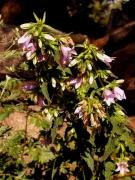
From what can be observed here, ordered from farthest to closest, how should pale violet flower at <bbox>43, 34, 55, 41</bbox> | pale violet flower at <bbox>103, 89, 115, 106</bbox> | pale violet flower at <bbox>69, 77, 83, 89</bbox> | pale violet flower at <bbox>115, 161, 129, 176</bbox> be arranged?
pale violet flower at <bbox>115, 161, 129, 176</bbox>
pale violet flower at <bbox>69, 77, 83, 89</bbox>
pale violet flower at <bbox>103, 89, 115, 106</bbox>
pale violet flower at <bbox>43, 34, 55, 41</bbox>

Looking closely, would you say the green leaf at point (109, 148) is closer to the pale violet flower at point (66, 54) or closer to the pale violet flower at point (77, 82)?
the pale violet flower at point (77, 82)

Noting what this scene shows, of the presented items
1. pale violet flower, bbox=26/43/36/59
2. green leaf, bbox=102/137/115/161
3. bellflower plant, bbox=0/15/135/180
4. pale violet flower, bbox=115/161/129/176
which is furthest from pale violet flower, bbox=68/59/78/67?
pale violet flower, bbox=115/161/129/176

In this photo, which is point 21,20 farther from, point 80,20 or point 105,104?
point 105,104

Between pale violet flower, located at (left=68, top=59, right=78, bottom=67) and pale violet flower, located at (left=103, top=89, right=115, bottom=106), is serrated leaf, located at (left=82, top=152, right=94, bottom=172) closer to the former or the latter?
pale violet flower, located at (left=103, top=89, right=115, bottom=106)

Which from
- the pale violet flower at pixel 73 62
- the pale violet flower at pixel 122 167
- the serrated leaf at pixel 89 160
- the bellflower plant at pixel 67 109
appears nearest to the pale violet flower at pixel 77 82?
the bellflower plant at pixel 67 109

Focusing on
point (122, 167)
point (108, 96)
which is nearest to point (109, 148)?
point (108, 96)

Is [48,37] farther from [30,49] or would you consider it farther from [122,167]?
[122,167]

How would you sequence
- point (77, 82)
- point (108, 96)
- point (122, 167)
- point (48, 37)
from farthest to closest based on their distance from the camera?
point (122, 167) < point (77, 82) < point (108, 96) < point (48, 37)

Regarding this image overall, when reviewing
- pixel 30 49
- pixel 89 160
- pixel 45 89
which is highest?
pixel 30 49
